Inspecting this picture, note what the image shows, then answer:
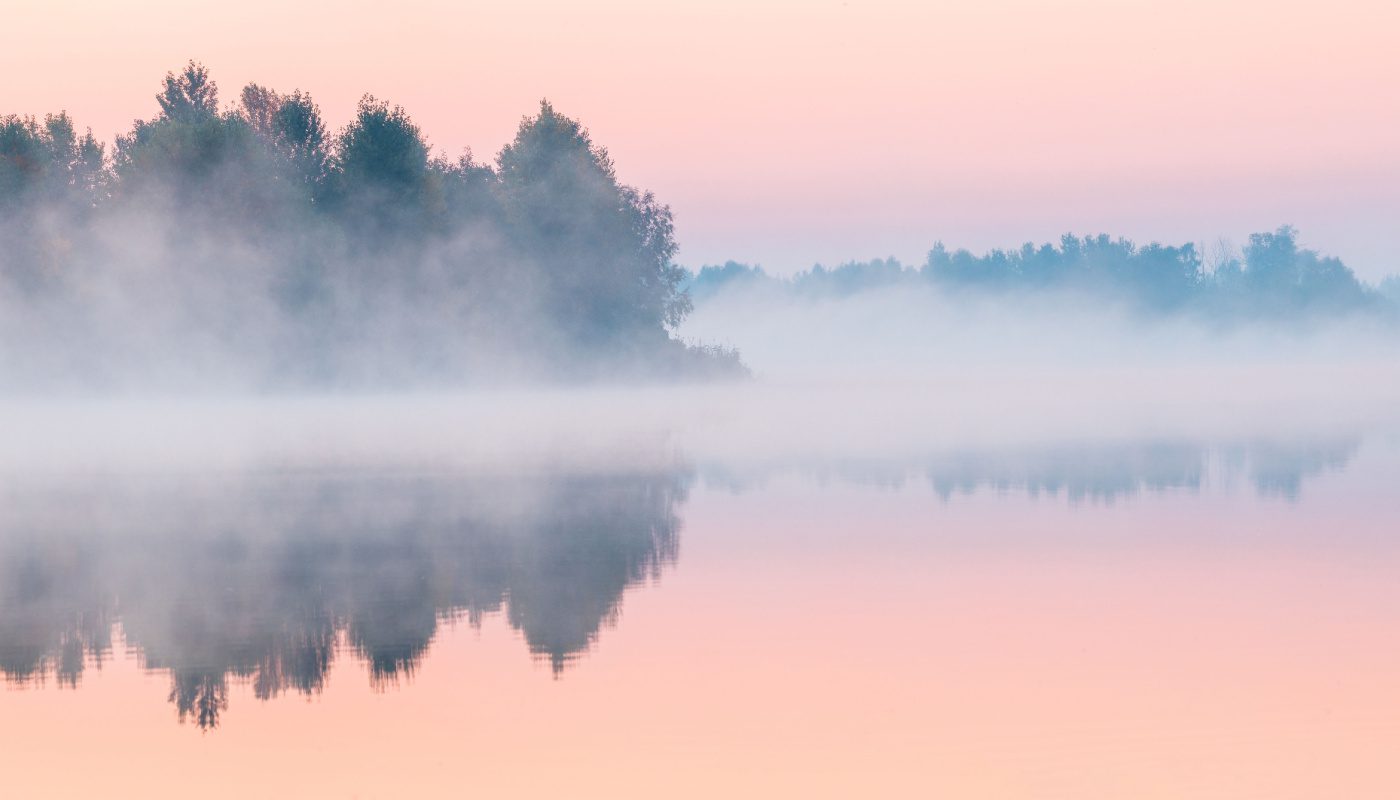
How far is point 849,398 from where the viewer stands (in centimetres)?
10725

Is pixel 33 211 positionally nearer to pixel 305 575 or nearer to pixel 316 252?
pixel 316 252

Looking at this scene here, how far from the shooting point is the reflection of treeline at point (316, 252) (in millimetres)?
96250

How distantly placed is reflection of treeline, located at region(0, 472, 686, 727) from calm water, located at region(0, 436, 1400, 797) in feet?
0.31

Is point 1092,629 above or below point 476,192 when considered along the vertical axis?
below

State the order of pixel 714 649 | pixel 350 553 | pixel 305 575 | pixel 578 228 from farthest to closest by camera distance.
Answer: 1. pixel 578 228
2. pixel 350 553
3. pixel 305 575
4. pixel 714 649

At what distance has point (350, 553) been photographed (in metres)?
25.3

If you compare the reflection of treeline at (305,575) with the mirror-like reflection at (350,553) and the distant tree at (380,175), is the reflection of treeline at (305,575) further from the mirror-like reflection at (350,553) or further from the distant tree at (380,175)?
the distant tree at (380,175)

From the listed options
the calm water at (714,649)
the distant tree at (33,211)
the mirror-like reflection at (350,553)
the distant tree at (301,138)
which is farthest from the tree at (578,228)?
the calm water at (714,649)

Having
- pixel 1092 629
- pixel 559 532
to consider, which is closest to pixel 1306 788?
pixel 1092 629

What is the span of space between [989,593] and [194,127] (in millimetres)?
83480

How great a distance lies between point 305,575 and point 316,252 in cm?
7778

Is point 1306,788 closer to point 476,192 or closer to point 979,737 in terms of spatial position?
point 979,737

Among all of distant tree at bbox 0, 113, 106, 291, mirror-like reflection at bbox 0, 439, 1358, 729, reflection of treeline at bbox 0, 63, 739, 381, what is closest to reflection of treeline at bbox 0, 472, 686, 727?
mirror-like reflection at bbox 0, 439, 1358, 729

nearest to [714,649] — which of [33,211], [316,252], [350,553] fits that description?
[350,553]
